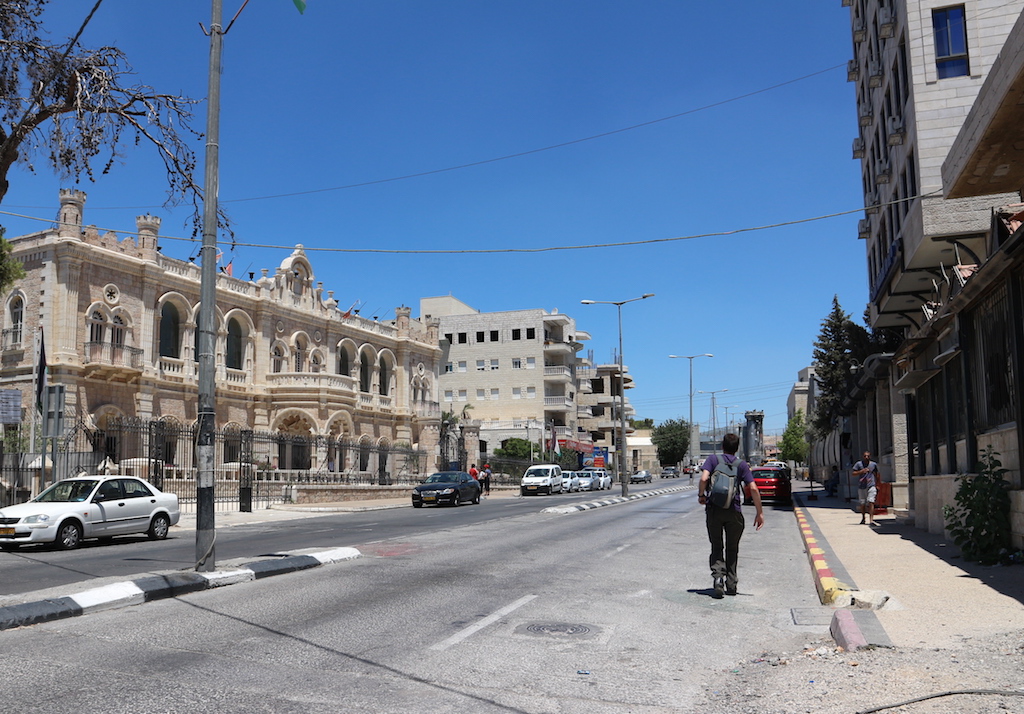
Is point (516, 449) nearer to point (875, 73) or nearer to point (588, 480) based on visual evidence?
point (588, 480)

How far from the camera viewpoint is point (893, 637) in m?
6.91

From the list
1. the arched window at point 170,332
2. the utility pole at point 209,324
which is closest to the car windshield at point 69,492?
the utility pole at point 209,324

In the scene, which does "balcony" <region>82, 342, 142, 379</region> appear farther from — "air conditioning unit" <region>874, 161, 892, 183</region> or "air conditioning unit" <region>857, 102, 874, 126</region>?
"air conditioning unit" <region>857, 102, 874, 126</region>

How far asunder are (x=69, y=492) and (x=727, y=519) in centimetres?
1404

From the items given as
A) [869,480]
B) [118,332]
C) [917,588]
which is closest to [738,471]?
[917,588]

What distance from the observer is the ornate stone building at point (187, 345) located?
36.4 meters

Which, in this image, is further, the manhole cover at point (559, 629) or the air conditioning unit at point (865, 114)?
the air conditioning unit at point (865, 114)

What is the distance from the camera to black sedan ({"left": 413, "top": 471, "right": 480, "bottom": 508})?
3478 centimetres

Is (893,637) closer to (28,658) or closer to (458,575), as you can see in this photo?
(458,575)

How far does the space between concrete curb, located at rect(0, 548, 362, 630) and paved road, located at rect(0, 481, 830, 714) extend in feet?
0.72

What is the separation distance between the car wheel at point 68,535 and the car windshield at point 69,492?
55 centimetres

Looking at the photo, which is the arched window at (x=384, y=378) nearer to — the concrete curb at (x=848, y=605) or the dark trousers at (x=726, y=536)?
the concrete curb at (x=848, y=605)

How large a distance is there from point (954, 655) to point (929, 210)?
17.5m

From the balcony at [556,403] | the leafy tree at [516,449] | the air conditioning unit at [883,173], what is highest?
the air conditioning unit at [883,173]
